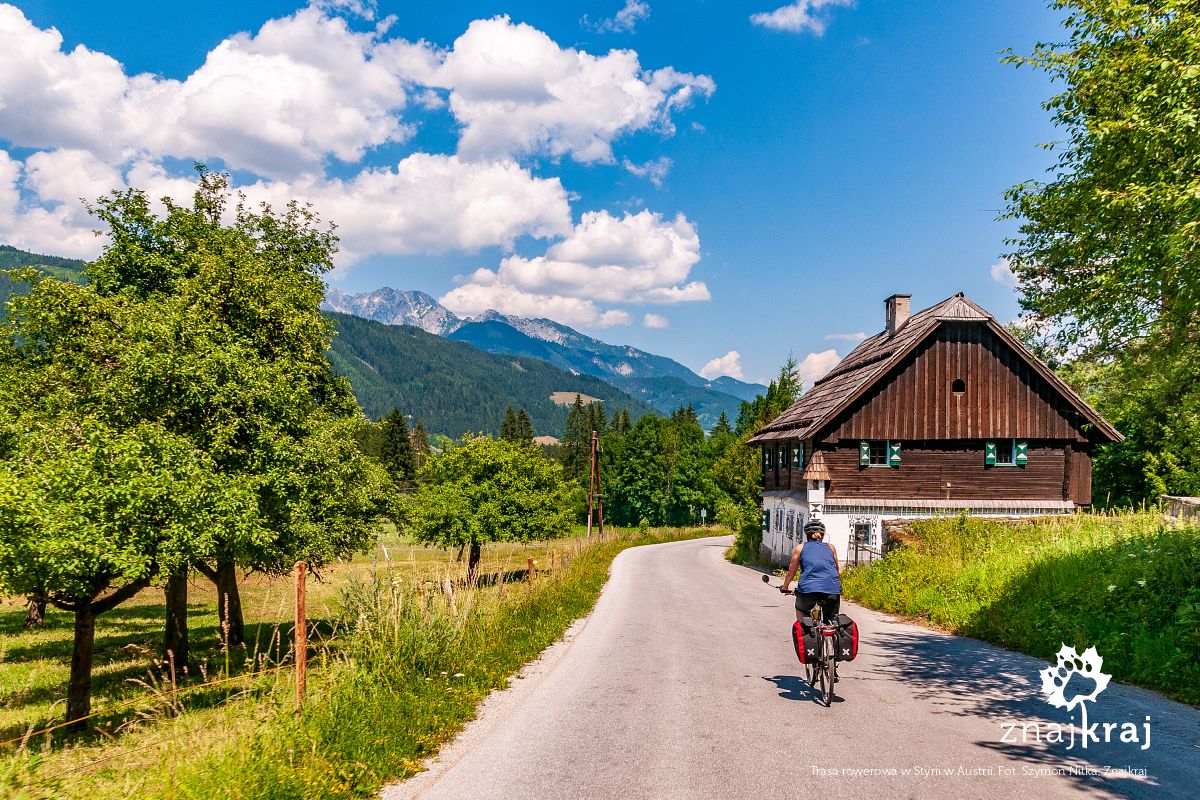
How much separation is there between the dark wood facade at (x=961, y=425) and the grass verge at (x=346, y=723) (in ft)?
60.2

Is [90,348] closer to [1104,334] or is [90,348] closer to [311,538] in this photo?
[311,538]

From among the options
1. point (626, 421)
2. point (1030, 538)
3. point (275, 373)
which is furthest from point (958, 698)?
point (626, 421)

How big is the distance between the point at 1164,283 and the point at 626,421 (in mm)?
130513

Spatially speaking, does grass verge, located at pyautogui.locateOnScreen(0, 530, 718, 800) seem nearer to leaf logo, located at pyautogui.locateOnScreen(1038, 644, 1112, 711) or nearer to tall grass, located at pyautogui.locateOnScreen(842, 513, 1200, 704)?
leaf logo, located at pyautogui.locateOnScreen(1038, 644, 1112, 711)

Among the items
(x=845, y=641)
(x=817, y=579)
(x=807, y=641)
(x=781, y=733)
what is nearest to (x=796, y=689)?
(x=807, y=641)

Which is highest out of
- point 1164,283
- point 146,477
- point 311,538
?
point 1164,283

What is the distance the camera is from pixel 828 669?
7.74 m

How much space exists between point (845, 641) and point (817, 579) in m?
0.75

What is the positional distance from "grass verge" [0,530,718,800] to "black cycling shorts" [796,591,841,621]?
4031 millimetres

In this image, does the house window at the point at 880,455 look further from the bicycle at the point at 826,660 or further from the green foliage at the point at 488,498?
the bicycle at the point at 826,660

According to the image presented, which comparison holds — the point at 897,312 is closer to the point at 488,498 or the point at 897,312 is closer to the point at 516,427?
the point at 488,498

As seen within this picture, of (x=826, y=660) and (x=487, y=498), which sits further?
(x=487, y=498)

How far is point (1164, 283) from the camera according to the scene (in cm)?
927

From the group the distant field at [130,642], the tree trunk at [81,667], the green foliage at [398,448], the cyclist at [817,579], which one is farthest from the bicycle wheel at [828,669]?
the green foliage at [398,448]
